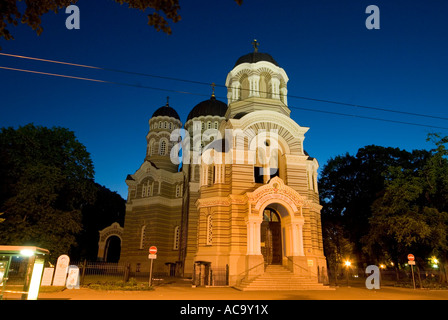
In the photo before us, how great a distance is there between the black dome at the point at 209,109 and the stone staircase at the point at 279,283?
24.2 metres

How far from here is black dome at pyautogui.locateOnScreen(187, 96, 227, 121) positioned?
125ft

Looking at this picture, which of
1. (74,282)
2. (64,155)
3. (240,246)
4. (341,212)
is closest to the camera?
(74,282)

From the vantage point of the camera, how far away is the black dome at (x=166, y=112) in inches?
1541

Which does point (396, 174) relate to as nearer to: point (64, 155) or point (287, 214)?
point (287, 214)

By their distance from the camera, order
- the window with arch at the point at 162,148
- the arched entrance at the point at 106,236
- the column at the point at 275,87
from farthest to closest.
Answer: the window with arch at the point at 162,148, the arched entrance at the point at 106,236, the column at the point at 275,87

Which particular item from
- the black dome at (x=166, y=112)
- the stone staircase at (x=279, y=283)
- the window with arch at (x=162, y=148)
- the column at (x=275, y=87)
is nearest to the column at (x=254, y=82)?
the column at (x=275, y=87)

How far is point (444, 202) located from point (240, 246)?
635 inches

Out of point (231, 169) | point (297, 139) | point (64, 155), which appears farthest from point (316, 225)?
point (64, 155)

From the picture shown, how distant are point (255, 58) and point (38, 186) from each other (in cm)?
1932

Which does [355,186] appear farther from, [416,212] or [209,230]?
[209,230]

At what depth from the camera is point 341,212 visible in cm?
3316

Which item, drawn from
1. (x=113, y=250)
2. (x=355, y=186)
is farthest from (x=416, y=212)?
(x=113, y=250)

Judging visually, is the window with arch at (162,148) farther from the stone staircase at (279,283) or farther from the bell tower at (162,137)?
the stone staircase at (279,283)

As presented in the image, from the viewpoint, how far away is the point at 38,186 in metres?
21.1
